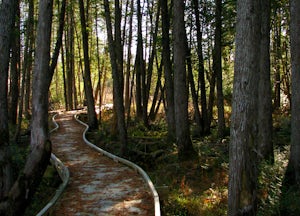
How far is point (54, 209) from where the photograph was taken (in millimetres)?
7121

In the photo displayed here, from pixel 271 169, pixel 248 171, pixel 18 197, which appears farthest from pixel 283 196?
pixel 18 197

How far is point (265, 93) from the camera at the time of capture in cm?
997

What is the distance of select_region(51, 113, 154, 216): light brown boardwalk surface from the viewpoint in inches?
279

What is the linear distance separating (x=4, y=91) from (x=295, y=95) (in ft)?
25.0

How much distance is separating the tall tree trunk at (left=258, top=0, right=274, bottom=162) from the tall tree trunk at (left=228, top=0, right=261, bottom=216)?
4108 mm

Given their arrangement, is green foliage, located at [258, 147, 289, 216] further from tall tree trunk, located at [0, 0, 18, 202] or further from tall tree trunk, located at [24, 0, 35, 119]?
tall tree trunk, located at [24, 0, 35, 119]

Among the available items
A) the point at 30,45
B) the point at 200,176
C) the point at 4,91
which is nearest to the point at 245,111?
the point at 200,176

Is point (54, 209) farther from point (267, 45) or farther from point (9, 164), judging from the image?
point (267, 45)

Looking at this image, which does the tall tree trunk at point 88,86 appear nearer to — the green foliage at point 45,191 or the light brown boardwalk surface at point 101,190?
the light brown boardwalk surface at point 101,190

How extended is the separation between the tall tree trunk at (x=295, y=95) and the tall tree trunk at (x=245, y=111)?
4.04 metres

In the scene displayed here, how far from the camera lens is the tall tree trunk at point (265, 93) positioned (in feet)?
32.1

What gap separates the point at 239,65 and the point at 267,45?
A: 4.42 meters

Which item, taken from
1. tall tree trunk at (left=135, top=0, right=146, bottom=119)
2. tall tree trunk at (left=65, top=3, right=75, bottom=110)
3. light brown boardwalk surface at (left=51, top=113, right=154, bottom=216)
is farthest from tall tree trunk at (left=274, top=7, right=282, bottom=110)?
tall tree trunk at (left=65, top=3, right=75, bottom=110)

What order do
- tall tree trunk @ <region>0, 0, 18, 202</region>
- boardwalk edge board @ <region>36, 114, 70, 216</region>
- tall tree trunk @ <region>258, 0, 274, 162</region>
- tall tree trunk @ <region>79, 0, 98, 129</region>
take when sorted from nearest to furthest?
boardwalk edge board @ <region>36, 114, 70, 216</region>
tall tree trunk @ <region>0, 0, 18, 202</region>
tall tree trunk @ <region>258, 0, 274, 162</region>
tall tree trunk @ <region>79, 0, 98, 129</region>
